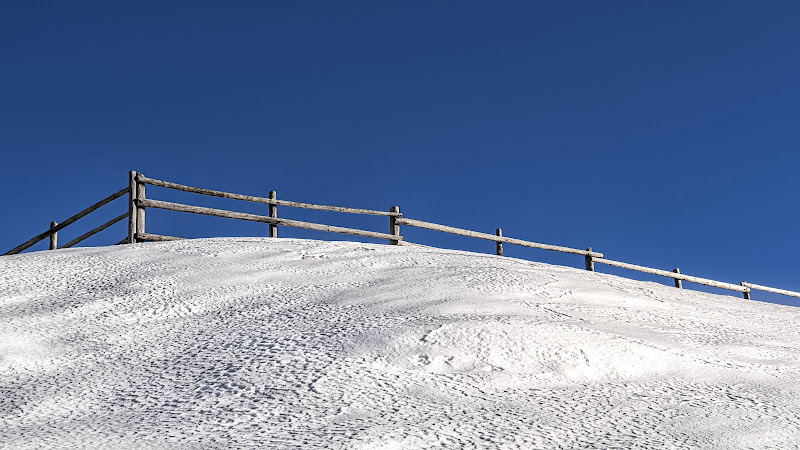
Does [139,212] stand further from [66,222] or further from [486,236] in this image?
[486,236]

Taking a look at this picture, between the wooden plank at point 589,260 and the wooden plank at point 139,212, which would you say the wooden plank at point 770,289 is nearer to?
the wooden plank at point 589,260

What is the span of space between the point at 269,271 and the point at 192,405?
316cm

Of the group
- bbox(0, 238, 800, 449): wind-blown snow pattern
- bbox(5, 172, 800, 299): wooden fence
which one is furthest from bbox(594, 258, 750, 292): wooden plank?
bbox(0, 238, 800, 449): wind-blown snow pattern

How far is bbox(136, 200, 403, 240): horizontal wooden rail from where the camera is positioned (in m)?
11.2

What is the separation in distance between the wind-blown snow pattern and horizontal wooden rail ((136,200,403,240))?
441 centimetres

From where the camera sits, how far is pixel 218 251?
772cm

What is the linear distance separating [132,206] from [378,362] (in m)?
8.30

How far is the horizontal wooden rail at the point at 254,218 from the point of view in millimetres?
11156

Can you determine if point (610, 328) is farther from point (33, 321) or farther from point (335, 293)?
point (33, 321)

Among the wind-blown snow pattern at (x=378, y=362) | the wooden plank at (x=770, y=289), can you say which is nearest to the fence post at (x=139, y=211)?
the wind-blown snow pattern at (x=378, y=362)

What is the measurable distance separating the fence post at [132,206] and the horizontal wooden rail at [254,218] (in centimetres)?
11

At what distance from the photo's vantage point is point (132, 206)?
36.1ft

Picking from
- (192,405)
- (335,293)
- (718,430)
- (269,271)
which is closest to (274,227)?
(269,271)

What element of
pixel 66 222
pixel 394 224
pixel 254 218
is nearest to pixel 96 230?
pixel 66 222
